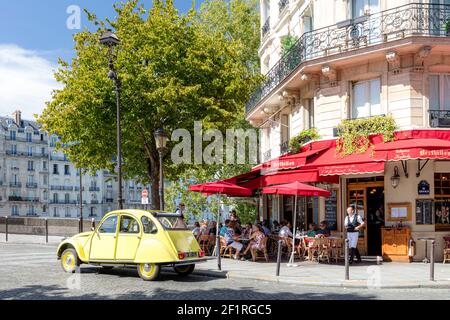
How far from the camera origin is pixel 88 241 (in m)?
14.0

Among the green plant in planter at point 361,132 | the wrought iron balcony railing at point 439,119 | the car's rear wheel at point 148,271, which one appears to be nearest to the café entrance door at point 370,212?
the green plant in planter at point 361,132

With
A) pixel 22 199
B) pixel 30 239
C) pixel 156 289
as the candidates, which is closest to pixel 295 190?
pixel 156 289

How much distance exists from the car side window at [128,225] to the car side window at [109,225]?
0.21m

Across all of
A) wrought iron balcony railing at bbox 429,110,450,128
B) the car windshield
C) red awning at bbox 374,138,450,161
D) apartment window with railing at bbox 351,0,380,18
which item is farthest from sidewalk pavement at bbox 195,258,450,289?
apartment window with railing at bbox 351,0,380,18

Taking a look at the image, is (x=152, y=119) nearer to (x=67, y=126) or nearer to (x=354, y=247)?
(x=67, y=126)

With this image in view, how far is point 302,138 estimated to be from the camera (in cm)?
2075

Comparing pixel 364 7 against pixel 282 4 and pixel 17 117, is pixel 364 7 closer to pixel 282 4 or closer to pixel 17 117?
pixel 282 4

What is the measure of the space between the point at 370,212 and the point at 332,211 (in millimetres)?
1332

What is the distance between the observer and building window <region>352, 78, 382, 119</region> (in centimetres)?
1859

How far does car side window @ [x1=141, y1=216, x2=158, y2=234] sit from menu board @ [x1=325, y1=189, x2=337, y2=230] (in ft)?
26.4

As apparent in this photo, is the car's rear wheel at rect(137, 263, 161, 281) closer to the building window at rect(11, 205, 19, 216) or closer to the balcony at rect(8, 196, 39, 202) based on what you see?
the balcony at rect(8, 196, 39, 202)

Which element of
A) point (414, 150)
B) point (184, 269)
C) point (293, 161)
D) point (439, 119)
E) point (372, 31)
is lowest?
point (184, 269)
